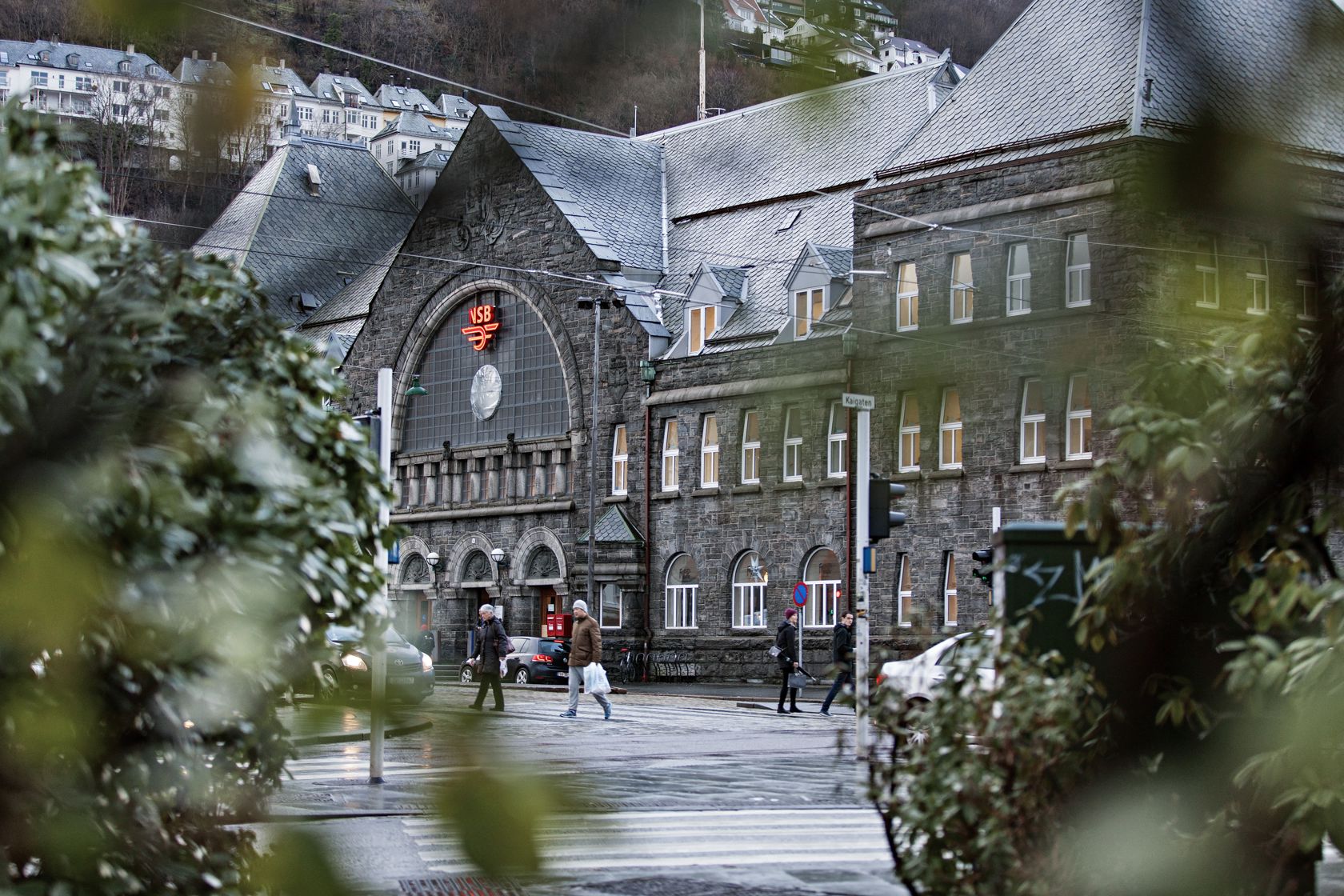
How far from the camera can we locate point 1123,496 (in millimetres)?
4629

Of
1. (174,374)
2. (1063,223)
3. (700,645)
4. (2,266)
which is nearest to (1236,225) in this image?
(1063,223)

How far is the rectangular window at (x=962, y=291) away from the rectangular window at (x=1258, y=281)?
0.93ft

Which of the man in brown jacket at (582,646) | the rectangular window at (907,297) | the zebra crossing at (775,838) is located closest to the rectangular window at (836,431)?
the rectangular window at (907,297)

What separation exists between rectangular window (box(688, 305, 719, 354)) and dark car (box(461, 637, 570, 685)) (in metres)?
7.98

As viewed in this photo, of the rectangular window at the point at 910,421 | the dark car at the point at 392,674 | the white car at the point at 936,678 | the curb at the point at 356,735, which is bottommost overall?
the white car at the point at 936,678

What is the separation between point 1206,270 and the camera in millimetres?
1457

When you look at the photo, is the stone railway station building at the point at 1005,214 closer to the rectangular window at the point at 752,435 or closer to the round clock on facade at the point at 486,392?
the rectangular window at the point at 752,435

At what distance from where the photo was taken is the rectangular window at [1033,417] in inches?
61.7

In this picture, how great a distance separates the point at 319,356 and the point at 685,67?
3.40 m

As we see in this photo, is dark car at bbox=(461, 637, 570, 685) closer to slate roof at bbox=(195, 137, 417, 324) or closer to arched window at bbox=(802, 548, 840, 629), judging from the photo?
arched window at bbox=(802, 548, 840, 629)

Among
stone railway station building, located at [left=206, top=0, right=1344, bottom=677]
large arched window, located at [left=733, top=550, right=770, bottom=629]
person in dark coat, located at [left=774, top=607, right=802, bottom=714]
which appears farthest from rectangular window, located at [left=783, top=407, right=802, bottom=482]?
large arched window, located at [left=733, top=550, right=770, bottom=629]

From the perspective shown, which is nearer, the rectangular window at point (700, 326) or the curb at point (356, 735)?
the curb at point (356, 735)

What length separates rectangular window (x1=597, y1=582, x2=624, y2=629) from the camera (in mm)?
47094

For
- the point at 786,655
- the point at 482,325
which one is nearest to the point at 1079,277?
the point at 786,655
